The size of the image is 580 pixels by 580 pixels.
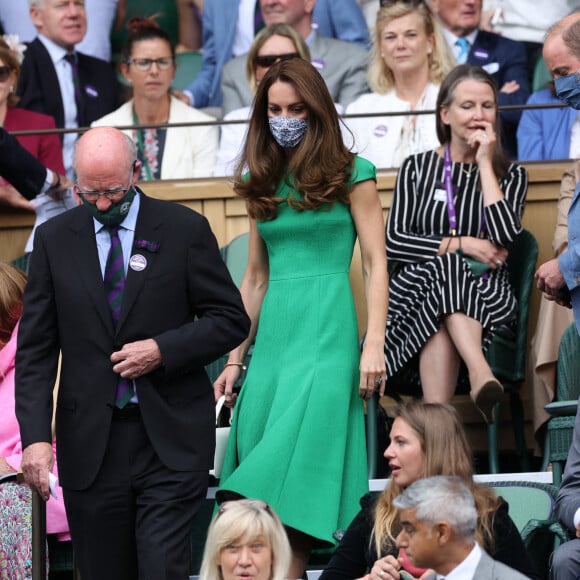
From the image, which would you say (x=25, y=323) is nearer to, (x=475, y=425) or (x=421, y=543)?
(x=421, y=543)

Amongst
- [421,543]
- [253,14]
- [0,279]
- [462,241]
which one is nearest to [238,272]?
[462,241]

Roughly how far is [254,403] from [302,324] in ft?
1.10

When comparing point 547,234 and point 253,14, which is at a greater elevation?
point 253,14

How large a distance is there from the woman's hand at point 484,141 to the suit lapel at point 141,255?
2.61 meters

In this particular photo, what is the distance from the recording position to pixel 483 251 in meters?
7.02

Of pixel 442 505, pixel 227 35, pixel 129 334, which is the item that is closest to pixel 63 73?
pixel 227 35

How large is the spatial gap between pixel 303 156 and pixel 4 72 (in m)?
3.31

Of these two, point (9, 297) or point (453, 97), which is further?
point (453, 97)

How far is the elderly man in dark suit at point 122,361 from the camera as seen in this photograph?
4.81m

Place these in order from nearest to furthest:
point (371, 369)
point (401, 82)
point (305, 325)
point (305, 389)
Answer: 1. point (371, 369)
2. point (305, 389)
3. point (305, 325)
4. point (401, 82)

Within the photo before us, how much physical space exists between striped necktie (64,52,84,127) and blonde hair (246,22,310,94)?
1.01 metres

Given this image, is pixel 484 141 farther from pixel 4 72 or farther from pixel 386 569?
pixel 386 569

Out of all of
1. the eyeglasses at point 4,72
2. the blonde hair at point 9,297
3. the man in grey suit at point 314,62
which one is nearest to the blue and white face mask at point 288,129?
the blonde hair at point 9,297

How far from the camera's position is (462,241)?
707 centimetres
